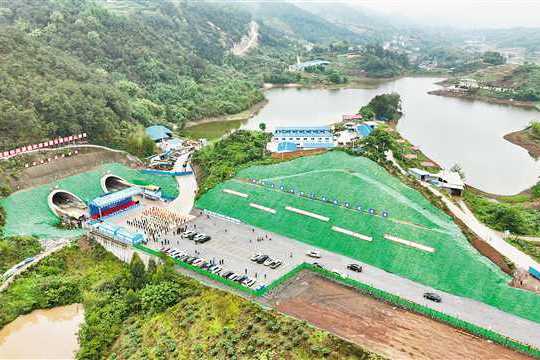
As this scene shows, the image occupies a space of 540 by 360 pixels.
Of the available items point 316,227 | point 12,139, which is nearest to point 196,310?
point 316,227

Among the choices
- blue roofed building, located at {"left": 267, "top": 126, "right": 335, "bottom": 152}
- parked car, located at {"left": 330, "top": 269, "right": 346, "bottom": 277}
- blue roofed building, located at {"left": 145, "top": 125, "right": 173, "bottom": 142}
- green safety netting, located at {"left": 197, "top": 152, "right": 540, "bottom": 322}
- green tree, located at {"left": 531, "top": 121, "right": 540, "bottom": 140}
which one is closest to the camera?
green safety netting, located at {"left": 197, "top": 152, "right": 540, "bottom": 322}

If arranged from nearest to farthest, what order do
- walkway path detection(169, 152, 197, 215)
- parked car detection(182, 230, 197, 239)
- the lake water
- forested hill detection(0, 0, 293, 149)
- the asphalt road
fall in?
1. the asphalt road
2. parked car detection(182, 230, 197, 239)
3. walkway path detection(169, 152, 197, 215)
4. forested hill detection(0, 0, 293, 149)
5. the lake water

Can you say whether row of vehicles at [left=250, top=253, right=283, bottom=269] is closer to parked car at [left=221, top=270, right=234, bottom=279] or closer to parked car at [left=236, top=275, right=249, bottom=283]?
parked car at [left=236, top=275, right=249, bottom=283]

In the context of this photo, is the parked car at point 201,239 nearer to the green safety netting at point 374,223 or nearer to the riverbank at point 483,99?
the green safety netting at point 374,223

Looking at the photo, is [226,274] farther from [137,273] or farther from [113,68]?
[113,68]

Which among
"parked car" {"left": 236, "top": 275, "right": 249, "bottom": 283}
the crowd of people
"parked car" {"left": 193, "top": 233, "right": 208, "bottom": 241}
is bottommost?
the crowd of people

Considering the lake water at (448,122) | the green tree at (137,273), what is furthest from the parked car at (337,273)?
the lake water at (448,122)

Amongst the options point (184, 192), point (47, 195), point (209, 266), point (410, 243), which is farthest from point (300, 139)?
point (47, 195)

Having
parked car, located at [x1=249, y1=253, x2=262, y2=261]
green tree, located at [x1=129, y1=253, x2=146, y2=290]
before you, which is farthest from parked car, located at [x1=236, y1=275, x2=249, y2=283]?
green tree, located at [x1=129, y1=253, x2=146, y2=290]
